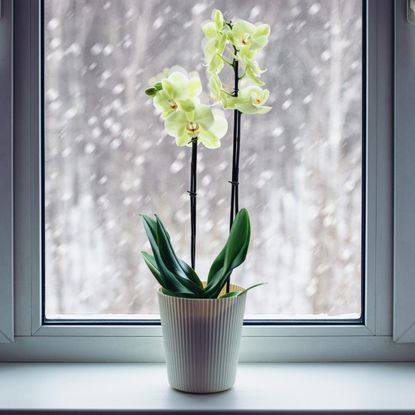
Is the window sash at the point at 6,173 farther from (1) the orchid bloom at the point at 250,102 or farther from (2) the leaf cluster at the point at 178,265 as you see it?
(1) the orchid bloom at the point at 250,102

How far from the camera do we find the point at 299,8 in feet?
4.20

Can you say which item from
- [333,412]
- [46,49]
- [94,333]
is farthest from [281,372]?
[46,49]

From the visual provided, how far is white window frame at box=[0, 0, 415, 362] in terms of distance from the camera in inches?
48.9

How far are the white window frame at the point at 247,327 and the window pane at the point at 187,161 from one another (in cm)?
4

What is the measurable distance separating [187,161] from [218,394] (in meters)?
0.44

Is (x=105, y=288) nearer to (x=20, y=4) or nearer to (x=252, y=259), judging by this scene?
(x=252, y=259)

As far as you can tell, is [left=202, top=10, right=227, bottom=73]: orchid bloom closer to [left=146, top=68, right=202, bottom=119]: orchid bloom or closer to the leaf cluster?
A: [left=146, top=68, right=202, bottom=119]: orchid bloom

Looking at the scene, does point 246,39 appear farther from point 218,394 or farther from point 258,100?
point 218,394

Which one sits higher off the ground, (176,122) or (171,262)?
(176,122)

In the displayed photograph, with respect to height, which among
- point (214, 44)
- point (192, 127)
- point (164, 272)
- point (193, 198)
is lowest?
point (164, 272)

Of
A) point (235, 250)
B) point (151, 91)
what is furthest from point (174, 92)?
point (235, 250)

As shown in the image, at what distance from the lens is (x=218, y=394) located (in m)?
1.11

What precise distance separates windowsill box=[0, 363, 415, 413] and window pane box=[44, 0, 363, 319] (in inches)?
4.5

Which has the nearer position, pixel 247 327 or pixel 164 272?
pixel 164 272
